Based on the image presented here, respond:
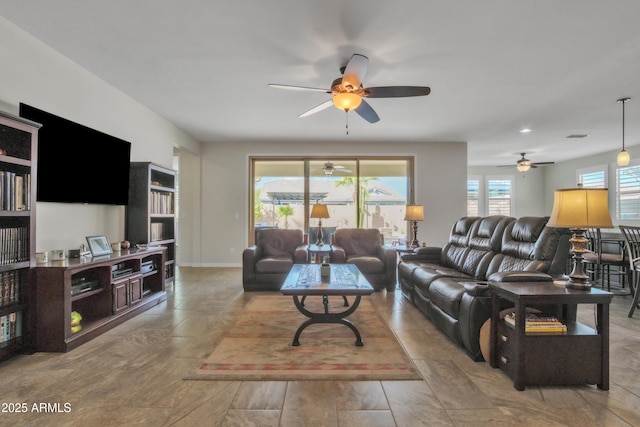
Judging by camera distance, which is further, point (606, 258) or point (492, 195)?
point (492, 195)

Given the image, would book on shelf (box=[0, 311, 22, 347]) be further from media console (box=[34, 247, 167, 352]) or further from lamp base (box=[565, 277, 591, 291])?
lamp base (box=[565, 277, 591, 291])

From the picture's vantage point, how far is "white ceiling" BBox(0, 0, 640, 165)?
2.42 metres

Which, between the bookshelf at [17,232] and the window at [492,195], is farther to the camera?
the window at [492,195]

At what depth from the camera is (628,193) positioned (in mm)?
7027

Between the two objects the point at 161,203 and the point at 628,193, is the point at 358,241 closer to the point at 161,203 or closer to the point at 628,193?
the point at 161,203

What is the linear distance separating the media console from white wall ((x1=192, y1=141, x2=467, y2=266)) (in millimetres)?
2587

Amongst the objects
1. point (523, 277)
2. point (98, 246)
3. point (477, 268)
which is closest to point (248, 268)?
point (98, 246)

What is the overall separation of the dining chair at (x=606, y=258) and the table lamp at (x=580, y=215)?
2.49 m

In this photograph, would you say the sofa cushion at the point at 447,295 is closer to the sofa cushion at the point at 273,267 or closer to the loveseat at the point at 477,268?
the loveseat at the point at 477,268

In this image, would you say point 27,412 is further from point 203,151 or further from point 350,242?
point 203,151

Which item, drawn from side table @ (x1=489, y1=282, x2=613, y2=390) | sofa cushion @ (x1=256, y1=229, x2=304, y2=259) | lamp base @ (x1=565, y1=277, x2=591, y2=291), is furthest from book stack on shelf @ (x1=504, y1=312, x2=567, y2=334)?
sofa cushion @ (x1=256, y1=229, x2=304, y2=259)

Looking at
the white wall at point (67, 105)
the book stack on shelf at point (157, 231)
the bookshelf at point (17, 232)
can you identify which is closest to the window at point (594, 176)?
the book stack on shelf at point (157, 231)

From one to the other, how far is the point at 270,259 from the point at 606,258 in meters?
4.71

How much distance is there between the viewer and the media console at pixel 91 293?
8.43 feet
